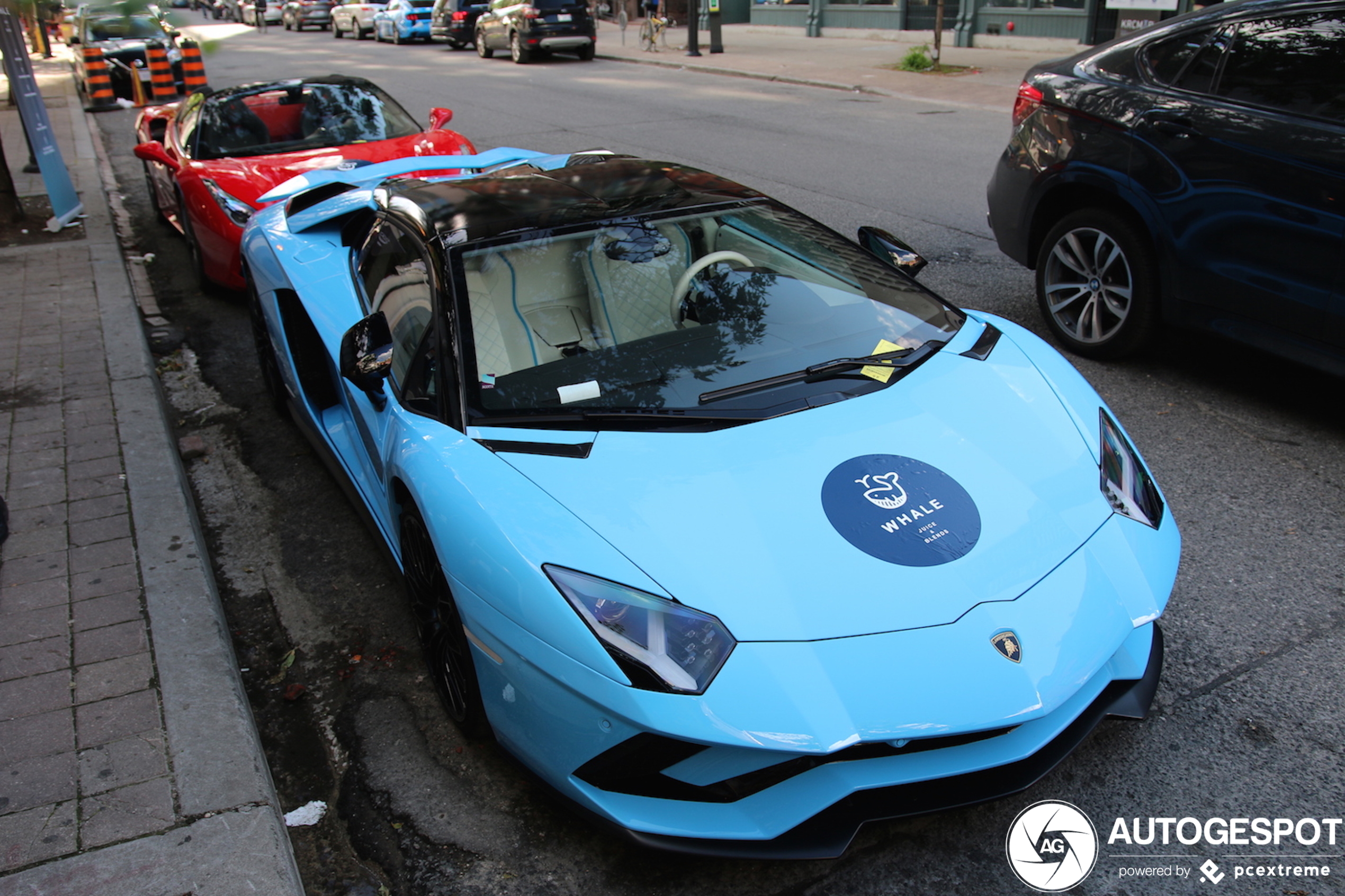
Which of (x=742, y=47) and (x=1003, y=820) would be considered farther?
(x=742, y=47)

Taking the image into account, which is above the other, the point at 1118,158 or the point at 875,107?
the point at 1118,158

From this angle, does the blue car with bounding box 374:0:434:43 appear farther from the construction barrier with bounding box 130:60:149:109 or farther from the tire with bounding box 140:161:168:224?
the tire with bounding box 140:161:168:224

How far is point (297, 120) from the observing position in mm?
7438

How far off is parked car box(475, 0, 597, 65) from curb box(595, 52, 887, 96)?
91 centimetres

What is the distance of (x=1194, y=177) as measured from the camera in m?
4.31

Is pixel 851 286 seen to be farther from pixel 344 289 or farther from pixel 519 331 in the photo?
pixel 344 289

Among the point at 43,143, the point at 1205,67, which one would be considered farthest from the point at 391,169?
the point at 43,143

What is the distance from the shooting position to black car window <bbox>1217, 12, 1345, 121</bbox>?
3922mm

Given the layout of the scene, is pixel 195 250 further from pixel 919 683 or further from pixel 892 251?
pixel 919 683

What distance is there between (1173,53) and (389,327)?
372 centimetres

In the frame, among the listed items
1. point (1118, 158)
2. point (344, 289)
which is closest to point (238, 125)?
point (344, 289)

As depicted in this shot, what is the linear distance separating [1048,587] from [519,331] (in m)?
1.64

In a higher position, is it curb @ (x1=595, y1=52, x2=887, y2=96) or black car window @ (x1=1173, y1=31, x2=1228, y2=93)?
black car window @ (x1=1173, y1=31, x2=1228, y2=93)

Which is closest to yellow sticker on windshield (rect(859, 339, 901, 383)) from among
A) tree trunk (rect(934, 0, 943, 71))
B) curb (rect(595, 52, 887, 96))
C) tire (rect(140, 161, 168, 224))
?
tire (rect(140, 161, 168, 224))
